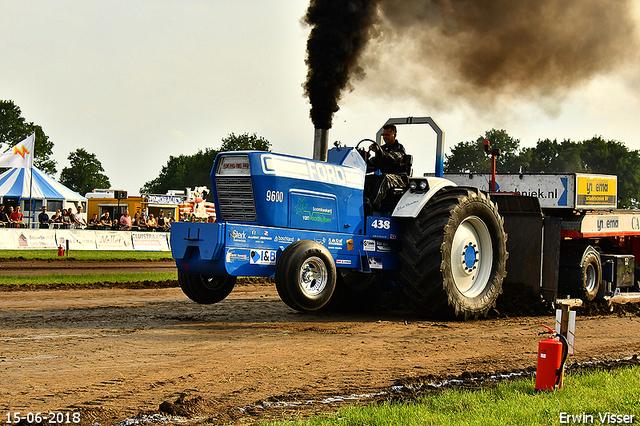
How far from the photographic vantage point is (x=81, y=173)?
95625mm

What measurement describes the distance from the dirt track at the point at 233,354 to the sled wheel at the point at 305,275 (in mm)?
443

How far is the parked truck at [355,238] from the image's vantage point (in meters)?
7.80

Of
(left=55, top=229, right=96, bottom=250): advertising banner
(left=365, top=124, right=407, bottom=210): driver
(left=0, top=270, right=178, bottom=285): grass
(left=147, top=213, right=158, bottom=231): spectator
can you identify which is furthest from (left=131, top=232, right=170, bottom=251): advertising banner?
(left=365, top=124, right=407, bottom=210): driver

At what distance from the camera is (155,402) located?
4801mm

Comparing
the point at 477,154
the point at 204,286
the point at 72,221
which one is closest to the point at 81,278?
the point at 204,286

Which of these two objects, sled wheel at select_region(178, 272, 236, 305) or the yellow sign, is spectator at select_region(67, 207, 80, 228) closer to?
the yellow sign

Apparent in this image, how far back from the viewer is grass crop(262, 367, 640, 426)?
432 centimetres

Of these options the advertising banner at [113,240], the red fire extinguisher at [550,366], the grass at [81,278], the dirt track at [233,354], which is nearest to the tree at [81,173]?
the advertising banner at [113,240]

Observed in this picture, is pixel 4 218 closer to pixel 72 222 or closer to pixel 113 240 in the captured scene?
pixel 72 222

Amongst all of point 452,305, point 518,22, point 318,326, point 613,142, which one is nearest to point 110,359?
point 318,326

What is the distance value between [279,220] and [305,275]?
79 centimetres

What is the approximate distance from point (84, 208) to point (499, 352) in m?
38.4

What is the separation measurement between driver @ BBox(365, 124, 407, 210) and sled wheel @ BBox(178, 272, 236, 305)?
2335 mm

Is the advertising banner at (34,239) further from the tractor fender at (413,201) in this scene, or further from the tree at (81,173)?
the tree at (81,173)
